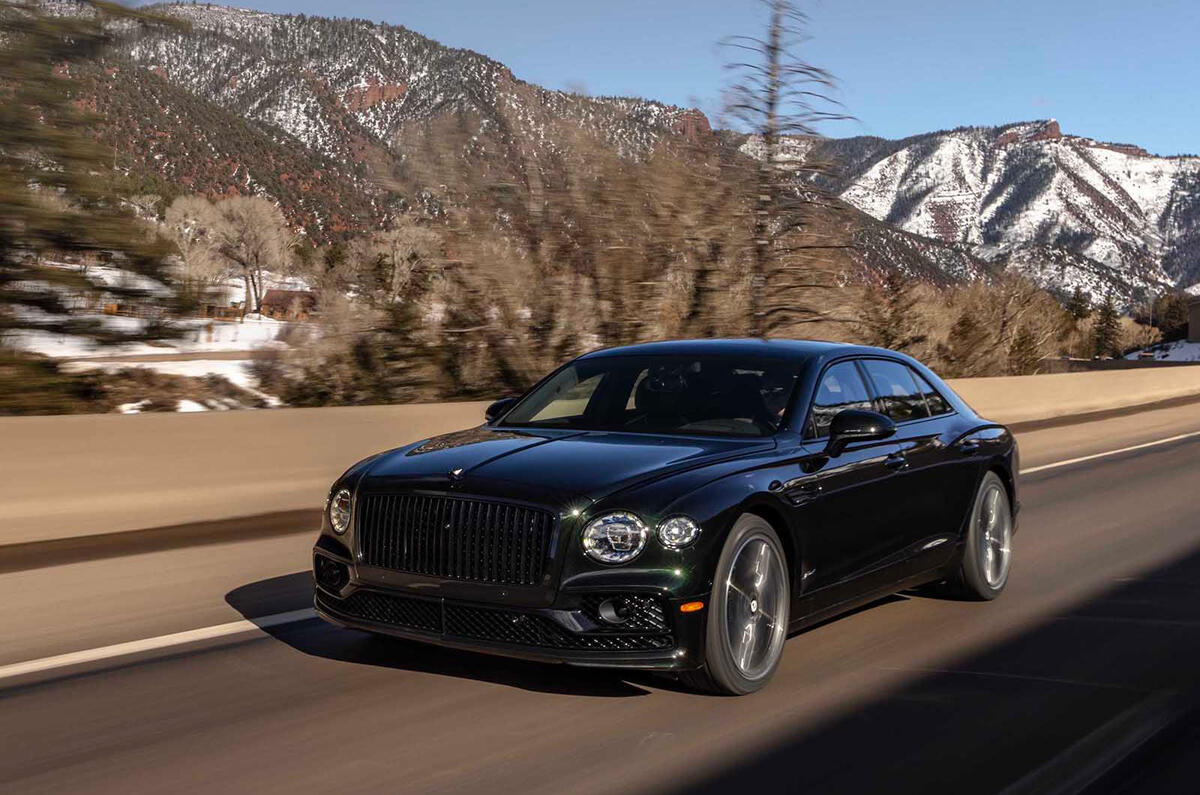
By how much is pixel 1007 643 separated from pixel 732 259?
535 inches

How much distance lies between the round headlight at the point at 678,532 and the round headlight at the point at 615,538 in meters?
0.07

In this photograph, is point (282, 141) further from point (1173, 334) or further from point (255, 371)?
point (1173, 334)

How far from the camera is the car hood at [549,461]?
5525 millimetres

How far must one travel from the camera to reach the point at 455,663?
625 centimetres

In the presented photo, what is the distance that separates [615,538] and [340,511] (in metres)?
1.35

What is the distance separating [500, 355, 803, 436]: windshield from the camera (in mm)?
6570

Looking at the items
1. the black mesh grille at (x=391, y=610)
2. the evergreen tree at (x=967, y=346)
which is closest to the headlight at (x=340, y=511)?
the black mesh grille at (x=391, y=610)

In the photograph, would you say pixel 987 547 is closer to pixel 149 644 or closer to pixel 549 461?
pixel 549 461

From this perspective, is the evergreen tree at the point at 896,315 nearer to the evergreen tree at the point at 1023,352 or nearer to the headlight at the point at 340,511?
the evergreen tree at the point at 1023,352

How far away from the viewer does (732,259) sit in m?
20.2

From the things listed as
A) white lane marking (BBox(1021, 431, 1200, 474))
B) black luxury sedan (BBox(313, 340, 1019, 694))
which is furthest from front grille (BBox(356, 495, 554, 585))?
white lane marking (BBox(1021, 431, 1200, 474))

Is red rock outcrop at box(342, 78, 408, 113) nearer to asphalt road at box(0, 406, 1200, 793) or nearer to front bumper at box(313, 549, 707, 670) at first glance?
asphalt road at box(0, 406, 1200, 793)

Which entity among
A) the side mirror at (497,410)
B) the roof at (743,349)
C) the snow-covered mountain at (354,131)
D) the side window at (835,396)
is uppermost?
the snow-covered mountain at (354,131)

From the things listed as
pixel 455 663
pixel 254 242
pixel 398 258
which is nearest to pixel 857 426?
pixel 455 663
